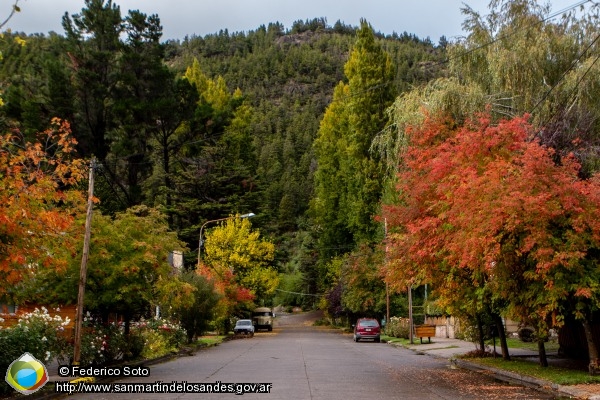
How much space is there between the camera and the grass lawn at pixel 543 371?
16.8 metres

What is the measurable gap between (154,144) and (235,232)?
35.1 feet

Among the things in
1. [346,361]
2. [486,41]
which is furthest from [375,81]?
[346,361]

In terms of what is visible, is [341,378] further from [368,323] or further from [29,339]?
[368,323]

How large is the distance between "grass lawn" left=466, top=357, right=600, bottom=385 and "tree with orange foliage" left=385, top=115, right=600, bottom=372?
67 cm

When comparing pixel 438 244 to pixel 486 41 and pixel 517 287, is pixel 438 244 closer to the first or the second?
pixel 517 287

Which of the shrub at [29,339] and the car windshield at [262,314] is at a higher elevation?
the car windshield at [262,314]

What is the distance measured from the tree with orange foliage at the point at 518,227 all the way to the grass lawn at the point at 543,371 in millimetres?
672

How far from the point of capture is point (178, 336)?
115 ft

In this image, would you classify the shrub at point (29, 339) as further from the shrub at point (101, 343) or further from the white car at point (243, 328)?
the white car at point (243, 328)

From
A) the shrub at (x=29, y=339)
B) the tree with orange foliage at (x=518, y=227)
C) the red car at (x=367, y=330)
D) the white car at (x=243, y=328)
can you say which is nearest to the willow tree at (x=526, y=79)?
the tree with orange foliage at (x=518, y=227)

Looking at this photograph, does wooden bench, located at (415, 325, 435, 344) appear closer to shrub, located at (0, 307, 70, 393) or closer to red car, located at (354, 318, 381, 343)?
red car, located at (354, 318, 381, 343)

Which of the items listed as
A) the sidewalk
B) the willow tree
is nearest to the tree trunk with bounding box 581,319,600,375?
the sidewalk

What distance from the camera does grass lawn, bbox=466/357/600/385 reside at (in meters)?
16.8

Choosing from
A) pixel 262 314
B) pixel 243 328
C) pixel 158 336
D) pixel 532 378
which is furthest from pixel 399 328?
pixel 262 314
